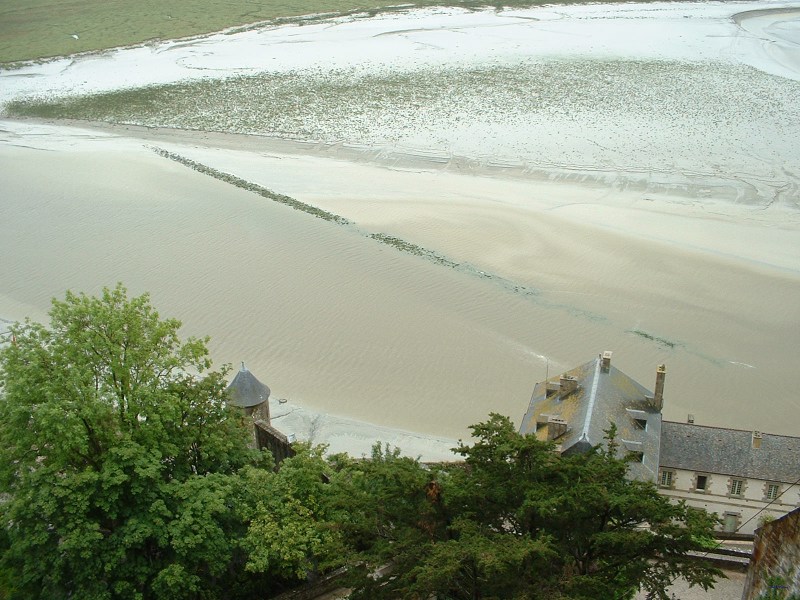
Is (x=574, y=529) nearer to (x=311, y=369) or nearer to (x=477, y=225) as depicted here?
(x=311, y=369)

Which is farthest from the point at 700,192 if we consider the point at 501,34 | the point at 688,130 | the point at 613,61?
the point at 501,34

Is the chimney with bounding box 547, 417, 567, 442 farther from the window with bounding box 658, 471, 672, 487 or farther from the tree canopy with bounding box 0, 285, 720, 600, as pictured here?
the tree canopy with bounding box 0, 285, 720, 600

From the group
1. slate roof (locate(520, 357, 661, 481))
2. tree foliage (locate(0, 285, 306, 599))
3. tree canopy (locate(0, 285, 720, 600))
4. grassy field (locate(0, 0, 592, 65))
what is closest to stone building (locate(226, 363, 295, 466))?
tree canopy (locate(0, 285, 720, 600))

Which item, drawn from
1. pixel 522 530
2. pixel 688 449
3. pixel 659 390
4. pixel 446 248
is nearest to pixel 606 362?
pixel 659 390

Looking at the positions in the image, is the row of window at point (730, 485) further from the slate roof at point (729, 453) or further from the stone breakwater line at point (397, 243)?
the stone breakwater line at point (397, 243)

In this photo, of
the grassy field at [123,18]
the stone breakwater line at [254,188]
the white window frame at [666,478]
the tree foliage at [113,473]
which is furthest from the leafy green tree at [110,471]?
the grassy field at [123,18]

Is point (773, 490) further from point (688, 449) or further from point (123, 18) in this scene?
point (123, 18)
